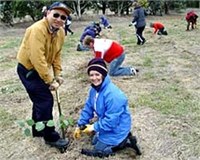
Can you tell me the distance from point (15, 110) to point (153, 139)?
221 cm

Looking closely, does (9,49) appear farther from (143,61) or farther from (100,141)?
(100,141)

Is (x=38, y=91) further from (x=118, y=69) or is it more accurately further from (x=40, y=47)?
(x=118, y=69)

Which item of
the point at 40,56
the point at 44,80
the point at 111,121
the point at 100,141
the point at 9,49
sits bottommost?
the point at 9,49

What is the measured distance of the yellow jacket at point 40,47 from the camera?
12.5ft

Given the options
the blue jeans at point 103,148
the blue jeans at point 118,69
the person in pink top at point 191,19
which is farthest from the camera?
the person in pink top at point 191,19

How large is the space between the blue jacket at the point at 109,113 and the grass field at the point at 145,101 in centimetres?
26

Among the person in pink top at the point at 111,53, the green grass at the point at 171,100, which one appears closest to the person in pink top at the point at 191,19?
the person in pink top at the point at 111,53

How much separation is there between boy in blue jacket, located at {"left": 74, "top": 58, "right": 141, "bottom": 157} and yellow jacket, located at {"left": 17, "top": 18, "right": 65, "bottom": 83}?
0.41 m

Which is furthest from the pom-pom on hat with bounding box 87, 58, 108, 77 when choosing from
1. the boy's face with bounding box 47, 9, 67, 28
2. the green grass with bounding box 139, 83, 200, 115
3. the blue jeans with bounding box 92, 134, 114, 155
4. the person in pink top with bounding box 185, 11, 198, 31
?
the person in pink top with bounding box 185, 11, 198, 31

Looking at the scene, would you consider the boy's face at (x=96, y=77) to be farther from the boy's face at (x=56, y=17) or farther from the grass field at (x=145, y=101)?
the grass field at (x=145, y=101)

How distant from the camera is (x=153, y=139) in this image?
4621 mm

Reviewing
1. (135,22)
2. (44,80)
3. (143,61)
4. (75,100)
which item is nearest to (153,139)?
(44,80)

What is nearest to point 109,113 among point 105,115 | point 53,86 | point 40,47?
point 105,115

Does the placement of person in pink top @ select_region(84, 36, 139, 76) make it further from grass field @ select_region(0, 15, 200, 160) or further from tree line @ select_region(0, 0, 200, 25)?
tree line @ select_region(0, 0, 200, 25)
